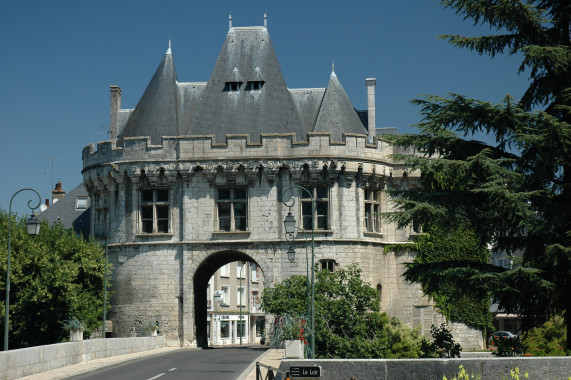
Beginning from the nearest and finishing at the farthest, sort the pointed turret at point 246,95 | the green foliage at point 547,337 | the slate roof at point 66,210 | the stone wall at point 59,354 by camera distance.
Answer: the stone wall at point 59,354, the green foliage at point 547,337, the pointed turret at point 246,95, the slate roof at point 66,210

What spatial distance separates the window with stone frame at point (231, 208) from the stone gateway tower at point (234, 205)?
51 mm

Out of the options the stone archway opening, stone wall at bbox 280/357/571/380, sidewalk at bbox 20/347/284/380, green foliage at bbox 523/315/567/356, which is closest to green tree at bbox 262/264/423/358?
sidewalk at bbox 20/347/284/380

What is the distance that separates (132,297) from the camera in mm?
40094

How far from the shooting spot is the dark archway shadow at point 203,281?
40.5 meters

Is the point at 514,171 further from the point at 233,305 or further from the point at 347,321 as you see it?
the point at 233,305

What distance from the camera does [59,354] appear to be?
2398cm

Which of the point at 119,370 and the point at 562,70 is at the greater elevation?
the point at 562,70

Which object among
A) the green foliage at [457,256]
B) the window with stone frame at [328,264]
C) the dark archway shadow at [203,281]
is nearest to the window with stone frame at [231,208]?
the dark archway shadow at [203,281]

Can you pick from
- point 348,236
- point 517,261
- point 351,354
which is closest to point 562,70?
point 517,261

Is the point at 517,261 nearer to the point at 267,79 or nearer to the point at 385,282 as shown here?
the point at 385,282

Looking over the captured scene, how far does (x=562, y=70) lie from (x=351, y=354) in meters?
13.9

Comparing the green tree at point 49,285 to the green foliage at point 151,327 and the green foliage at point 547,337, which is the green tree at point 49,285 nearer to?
the green foliage at point 151,327

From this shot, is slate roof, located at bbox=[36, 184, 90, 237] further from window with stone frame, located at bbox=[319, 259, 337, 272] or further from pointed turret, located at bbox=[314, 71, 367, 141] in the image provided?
window with stone frame, located at bbox=[319, 259, 337, 272]

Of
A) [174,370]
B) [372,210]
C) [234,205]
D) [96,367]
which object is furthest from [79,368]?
[372,210]
